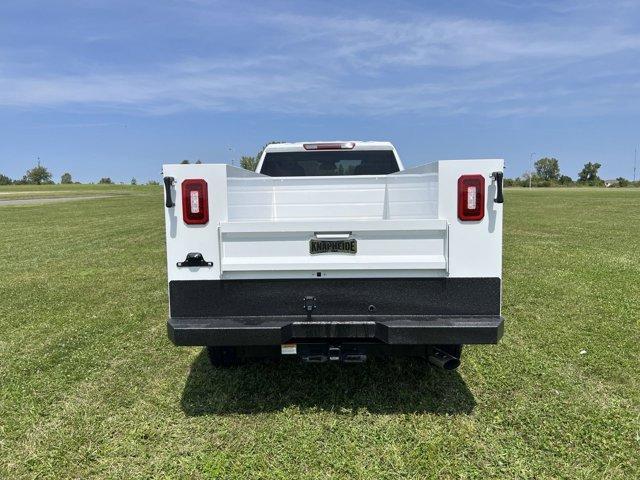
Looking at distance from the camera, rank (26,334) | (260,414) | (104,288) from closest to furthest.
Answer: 1. (260,414)
2. (26,334)
3. (104,288)

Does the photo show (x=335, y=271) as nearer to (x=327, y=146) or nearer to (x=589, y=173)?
(x=327, y=146)

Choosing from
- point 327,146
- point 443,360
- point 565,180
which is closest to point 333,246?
point 443,360

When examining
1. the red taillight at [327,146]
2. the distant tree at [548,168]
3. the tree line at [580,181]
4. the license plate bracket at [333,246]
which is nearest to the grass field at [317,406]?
the license plate bracket at [333,246]

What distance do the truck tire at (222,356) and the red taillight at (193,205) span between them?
1380 mm

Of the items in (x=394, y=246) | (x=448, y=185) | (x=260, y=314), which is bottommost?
(x=260, y=314)

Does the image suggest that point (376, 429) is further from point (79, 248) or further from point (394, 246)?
point (79, 248)

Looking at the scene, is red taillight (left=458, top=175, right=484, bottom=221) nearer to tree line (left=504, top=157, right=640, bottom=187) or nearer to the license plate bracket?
the license plate bracket

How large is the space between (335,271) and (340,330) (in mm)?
398

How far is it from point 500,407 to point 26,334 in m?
5.04

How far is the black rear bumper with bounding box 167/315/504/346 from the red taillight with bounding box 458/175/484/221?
71 centimetres

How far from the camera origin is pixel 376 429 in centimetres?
342

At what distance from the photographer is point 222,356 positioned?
4.35 meters

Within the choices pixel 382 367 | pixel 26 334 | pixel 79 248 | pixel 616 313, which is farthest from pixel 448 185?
pixel 79 248

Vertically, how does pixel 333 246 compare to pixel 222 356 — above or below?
above
